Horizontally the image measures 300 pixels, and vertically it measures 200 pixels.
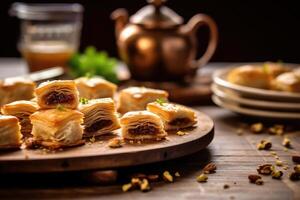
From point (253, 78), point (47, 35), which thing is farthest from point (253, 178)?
point (47, 35)

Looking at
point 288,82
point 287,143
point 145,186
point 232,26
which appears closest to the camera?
Answer: point 145,186

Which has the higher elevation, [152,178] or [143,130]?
[143,130]

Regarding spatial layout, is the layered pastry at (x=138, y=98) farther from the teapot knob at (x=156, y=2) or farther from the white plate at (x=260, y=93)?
the teapot knob at (x=156, y=2)

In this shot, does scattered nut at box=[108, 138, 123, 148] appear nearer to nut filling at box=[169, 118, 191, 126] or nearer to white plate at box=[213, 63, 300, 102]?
nut filling at box=[169, 118, 191, 126]

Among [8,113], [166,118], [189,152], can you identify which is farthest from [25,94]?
[189,152]

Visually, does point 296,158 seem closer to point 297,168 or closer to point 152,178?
point 297,168

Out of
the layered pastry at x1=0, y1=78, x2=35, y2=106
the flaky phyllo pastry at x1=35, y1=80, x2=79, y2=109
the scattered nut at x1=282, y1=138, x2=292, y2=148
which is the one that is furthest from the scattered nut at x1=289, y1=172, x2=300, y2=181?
the layered pastry at x1=0, y1=78, x2=35, y2=106
